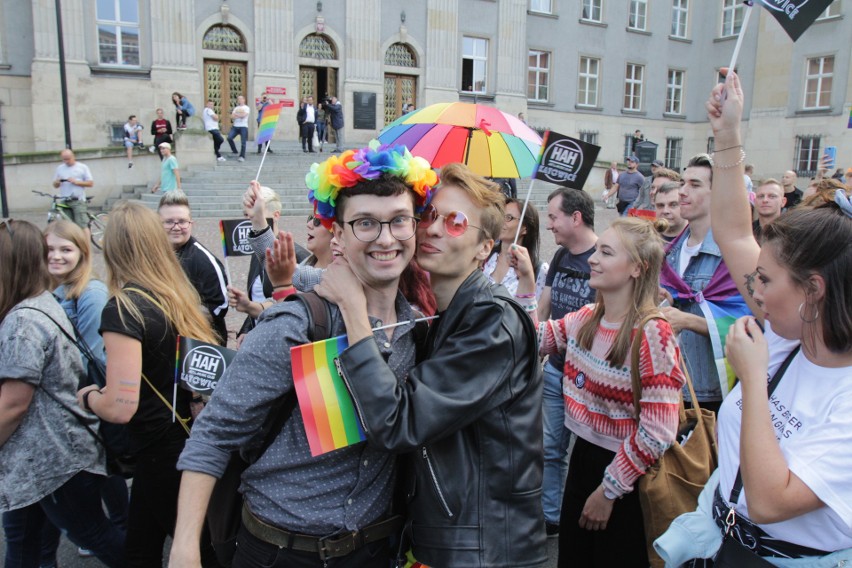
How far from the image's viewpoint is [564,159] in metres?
3.77

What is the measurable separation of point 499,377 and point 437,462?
0.29m

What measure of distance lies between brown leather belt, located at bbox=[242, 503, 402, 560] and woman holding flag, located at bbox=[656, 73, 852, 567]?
903 millimetres

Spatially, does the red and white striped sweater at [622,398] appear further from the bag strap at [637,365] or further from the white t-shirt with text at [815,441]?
the white t-shirt with text at [815,441]

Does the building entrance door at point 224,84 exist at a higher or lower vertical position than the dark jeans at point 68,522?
higher

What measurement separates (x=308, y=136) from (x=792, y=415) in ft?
71.1

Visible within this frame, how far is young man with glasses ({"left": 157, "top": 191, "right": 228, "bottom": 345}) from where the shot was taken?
4.14 m

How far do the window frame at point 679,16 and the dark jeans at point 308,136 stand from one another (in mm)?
20633

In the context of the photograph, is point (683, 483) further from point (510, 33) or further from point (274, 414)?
point (510, 33)

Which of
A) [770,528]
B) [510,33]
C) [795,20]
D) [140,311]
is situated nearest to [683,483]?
[770,528]

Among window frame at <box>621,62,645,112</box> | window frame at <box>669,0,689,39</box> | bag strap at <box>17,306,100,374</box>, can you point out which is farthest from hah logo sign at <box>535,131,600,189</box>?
window frame at <box>669,0,689,39</box>

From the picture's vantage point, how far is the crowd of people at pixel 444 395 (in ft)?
5.45

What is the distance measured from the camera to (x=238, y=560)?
191 centimetres

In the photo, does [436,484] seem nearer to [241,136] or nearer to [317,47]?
[241,136]

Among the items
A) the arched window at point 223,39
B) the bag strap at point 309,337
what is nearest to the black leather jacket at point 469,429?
the bag strap at point 309,337
